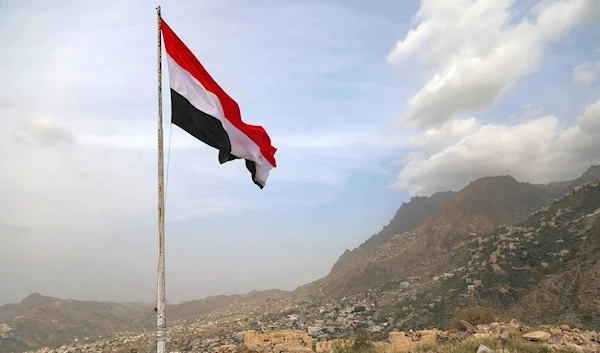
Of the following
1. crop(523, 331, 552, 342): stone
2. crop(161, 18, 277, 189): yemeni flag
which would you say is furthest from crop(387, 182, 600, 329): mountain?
crop(161, 18, 277, 189): yemeni flag

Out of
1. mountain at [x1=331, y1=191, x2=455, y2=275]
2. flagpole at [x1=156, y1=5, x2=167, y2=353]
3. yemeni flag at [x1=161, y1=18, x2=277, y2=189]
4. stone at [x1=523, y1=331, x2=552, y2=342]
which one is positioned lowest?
stone at [x1=523, y1=331, x2=552, y2=342]

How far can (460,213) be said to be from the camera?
325 ft

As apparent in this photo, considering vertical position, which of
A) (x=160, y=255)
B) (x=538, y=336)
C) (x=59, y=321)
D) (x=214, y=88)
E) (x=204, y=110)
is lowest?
(x=538, y=336)

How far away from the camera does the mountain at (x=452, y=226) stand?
86.4 meters

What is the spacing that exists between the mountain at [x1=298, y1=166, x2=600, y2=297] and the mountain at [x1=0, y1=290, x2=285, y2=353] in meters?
49.0

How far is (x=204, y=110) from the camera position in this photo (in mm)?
7531

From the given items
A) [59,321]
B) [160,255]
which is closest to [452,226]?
[59,321]

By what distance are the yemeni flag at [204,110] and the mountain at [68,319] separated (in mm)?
83875

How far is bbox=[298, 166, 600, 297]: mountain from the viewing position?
86.4 metres

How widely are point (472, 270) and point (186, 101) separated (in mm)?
Answer: 49041

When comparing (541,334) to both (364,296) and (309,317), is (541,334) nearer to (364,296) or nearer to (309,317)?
(309,317)

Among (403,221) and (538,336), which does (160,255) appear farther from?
(403,221)

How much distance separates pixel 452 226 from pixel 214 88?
94.4 metres

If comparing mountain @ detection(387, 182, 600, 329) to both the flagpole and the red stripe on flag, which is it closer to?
the red stripe on flag
